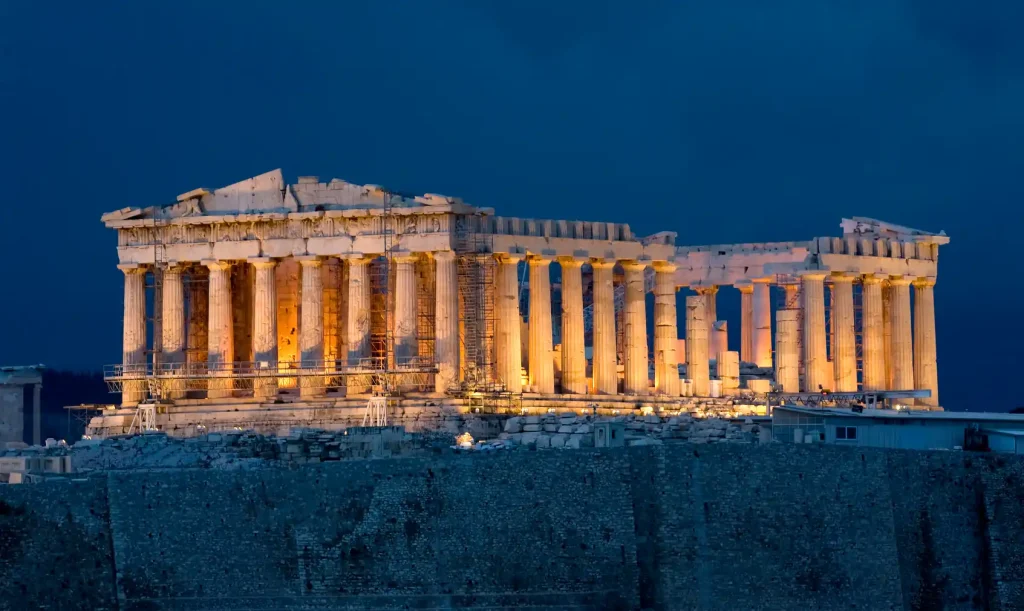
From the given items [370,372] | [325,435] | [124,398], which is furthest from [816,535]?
[124,398]

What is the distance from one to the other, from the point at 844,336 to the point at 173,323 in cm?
3104

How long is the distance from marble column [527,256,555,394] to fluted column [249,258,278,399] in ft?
36.1

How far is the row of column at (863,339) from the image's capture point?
117375 mm

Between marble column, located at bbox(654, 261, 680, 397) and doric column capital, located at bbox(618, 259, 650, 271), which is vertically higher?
doric column capital, located at bbox(618, 259, 650, 271)

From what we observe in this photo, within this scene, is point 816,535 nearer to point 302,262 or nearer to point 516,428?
point 516,428

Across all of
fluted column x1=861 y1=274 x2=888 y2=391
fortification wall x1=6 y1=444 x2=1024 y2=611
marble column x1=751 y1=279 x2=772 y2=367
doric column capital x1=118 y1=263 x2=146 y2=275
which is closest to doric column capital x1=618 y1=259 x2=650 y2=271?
marble column x1=751 y1=279 x2=772 y2=367

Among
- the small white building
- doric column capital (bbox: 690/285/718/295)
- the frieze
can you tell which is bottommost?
the small white building

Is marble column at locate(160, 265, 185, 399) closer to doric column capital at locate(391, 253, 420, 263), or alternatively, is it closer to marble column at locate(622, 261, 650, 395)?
doric column capital at locate(391, 253, 420, 263)

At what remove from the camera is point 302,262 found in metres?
108

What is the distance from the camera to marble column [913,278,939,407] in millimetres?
120875

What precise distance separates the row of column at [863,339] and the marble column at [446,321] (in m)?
19.4

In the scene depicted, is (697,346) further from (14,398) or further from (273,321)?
(14,398)

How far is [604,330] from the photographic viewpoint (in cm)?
11056

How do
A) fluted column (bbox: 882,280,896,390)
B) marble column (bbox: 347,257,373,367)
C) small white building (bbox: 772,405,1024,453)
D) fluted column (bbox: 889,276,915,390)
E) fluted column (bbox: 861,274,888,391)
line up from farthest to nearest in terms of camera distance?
fluted column (bbox: 882,280,896,390)
fluted column (bbox: 889,276,915,390)
fluted column (bbox: 861,274,888,391)
marble column (bbox: 347,257,373,367)
small white building (bbox: 772,405,1024,453)
